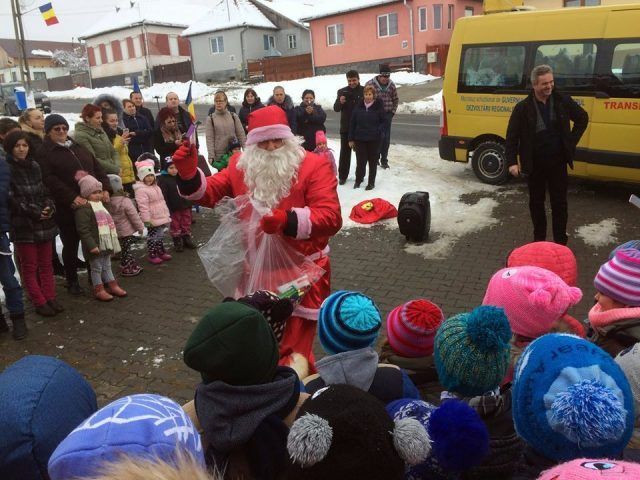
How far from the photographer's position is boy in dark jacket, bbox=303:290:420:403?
1.94 m

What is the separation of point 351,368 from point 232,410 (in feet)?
1.74

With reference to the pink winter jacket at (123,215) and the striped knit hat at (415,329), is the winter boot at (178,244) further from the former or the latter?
the striped knit hat at (415,329)

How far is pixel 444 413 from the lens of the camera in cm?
149

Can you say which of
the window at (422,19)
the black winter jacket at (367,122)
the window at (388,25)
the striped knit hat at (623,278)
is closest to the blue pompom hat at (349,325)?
the striped knit hat at (623,278)

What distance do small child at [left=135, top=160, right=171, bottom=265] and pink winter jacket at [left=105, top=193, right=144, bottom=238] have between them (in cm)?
44

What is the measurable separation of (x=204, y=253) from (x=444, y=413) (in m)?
2.02

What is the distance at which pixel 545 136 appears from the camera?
556cm

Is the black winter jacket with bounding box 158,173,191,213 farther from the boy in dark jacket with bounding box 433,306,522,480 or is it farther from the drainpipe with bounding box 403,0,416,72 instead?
the drainpipe with bounding box 403,0,416,72

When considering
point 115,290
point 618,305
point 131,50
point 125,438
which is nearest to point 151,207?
point 115,290

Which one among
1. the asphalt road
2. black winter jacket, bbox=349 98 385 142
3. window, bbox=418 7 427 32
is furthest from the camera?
window, bbox=418 7 427 32

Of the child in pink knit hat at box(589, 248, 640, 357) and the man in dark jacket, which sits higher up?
the man in dark jacket

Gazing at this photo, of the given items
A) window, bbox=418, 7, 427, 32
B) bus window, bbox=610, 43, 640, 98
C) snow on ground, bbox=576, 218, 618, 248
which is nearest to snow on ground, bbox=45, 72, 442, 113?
window, bbox=418, 7, 427, 32

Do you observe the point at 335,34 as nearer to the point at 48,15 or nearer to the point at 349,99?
the point at 48,15

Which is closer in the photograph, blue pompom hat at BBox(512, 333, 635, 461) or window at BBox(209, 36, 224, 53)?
blue pompom hat at BBox(512, 333, 635, 461)
